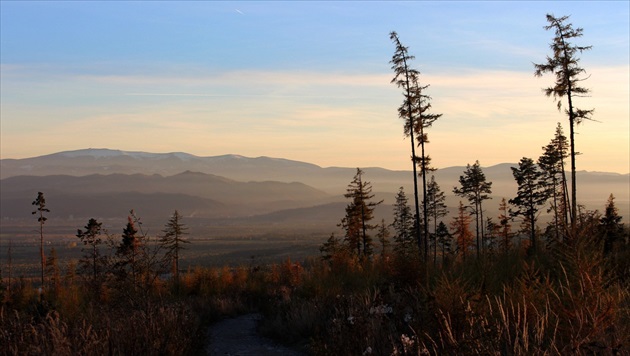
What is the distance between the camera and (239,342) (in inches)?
574

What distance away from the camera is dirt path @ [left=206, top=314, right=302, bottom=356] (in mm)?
12852

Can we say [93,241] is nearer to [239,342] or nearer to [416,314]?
[239,342]

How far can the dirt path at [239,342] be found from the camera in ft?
42.2

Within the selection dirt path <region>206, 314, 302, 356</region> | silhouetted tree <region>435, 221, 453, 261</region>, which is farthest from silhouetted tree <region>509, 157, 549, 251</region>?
dirt path <region>206, 314, 302, 356</region>

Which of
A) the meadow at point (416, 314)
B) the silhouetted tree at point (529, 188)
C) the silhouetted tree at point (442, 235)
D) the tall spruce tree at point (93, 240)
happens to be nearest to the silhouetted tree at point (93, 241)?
the tall spruce tree at point (93, 240)

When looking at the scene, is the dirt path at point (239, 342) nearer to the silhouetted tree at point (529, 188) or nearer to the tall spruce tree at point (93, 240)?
the tall spruce tree at point (93, 240)

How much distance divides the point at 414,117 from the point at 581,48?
9872 mm

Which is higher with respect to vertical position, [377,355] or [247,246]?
[377,355]

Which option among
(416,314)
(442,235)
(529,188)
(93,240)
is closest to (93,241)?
(93,240)

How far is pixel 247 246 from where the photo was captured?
150m


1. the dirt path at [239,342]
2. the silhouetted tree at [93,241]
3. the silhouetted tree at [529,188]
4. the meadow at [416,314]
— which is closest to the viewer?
the meadow at [416,314]

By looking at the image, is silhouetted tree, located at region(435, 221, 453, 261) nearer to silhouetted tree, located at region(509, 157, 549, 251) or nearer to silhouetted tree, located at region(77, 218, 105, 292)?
silhouetted tree, located at region(509, 157, 549, 251)

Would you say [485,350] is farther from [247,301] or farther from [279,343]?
[247,301]

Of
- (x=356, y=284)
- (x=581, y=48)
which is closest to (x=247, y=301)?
(x=356, y=284)
